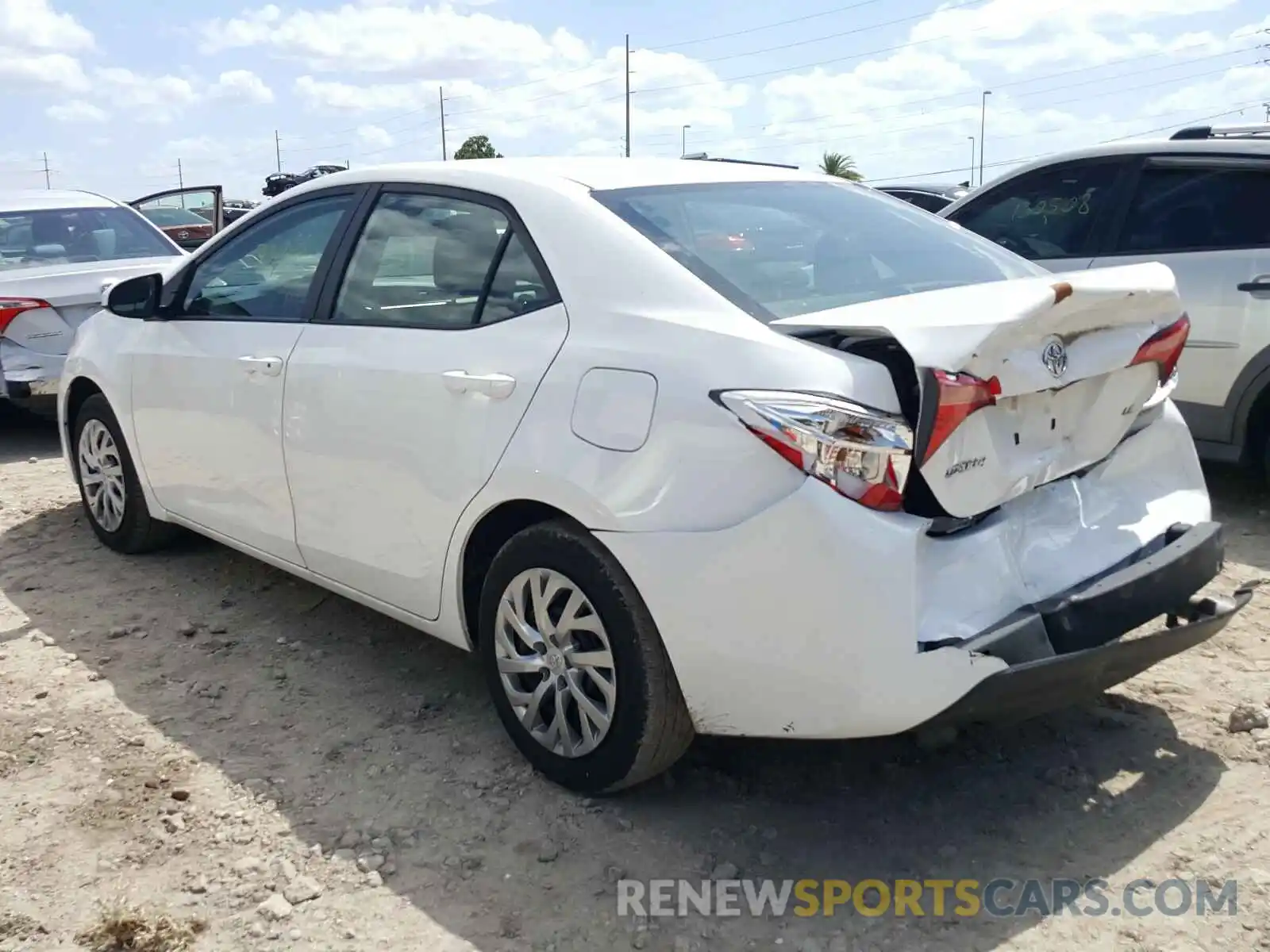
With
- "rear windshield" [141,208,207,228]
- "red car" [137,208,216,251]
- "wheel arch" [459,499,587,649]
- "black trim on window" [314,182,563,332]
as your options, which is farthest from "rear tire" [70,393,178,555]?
"red car" [137,208,216,251]

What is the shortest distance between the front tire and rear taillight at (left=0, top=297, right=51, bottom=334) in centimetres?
520

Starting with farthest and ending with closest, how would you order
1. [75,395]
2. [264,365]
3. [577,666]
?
[75,395], [264,365], [577,666]

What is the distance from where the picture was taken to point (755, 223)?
3.33 m

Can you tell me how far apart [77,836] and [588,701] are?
4.49 ft

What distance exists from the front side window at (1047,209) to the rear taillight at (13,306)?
5.43 metres

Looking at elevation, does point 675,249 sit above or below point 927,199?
below

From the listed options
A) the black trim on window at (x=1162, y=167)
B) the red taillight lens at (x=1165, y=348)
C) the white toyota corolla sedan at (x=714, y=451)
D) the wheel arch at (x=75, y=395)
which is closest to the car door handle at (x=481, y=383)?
the white toyota corolla sedan at (x=714, y=451)

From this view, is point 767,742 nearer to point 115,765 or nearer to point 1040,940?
point 1040,940

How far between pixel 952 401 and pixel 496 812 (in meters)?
1.59

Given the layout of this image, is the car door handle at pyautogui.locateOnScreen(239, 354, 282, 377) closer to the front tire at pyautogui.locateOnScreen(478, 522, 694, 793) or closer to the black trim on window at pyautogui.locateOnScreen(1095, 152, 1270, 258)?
the front tire at pyautogui.locateOnScreen(478, 522, 694, 793)

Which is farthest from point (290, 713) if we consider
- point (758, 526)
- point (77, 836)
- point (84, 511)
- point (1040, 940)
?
point (84, 511)

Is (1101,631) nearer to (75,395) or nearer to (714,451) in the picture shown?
(714,451)

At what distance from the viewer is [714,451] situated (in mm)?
2654

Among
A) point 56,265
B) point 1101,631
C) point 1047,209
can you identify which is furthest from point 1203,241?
point 56,265
